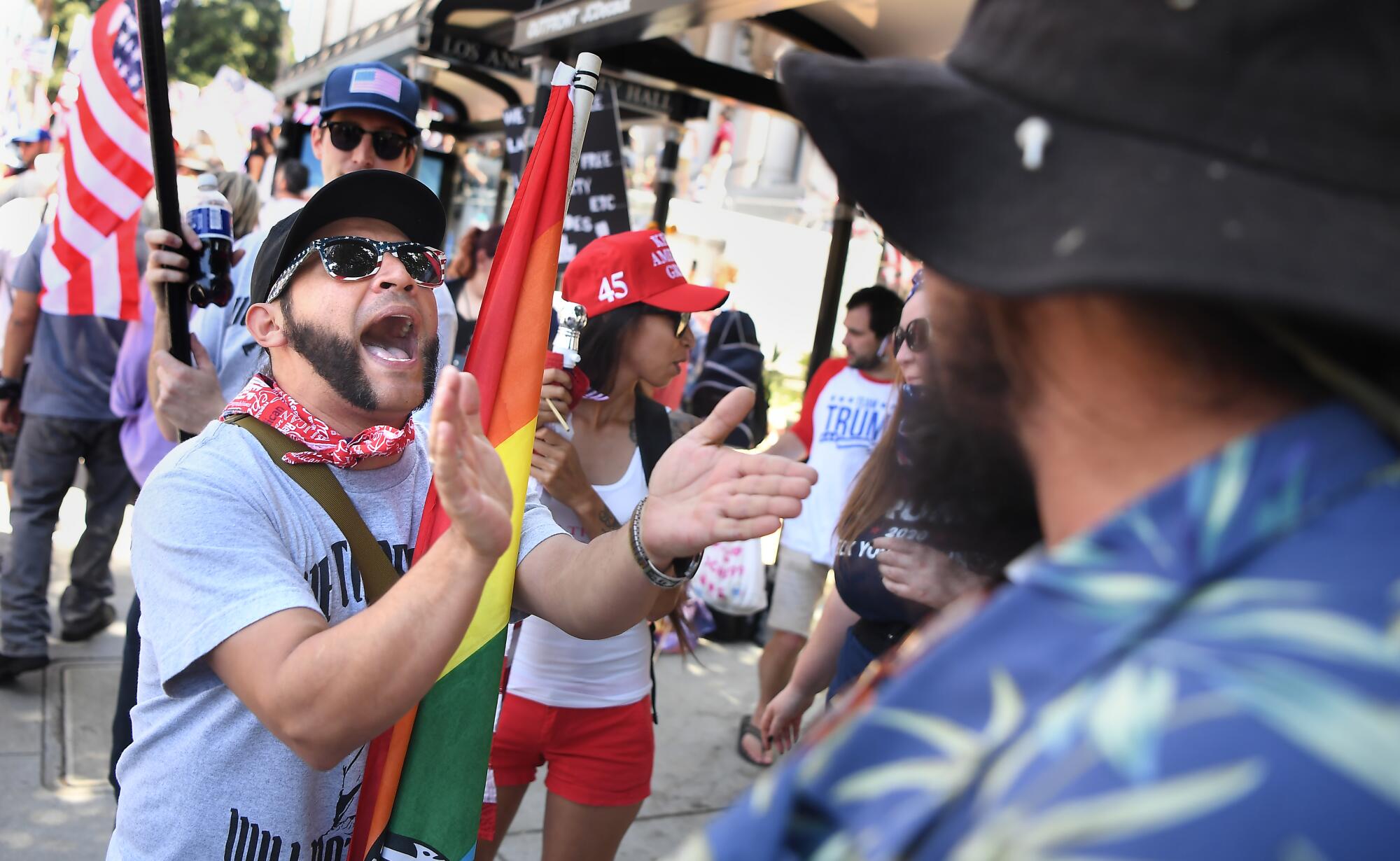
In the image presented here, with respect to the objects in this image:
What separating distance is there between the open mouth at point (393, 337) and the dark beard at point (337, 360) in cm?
6

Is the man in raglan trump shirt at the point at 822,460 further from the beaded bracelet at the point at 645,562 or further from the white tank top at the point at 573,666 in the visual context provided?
the beaded bracelet at the point at 645,562

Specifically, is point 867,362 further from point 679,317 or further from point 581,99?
point 581,99

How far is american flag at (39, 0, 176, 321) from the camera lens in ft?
10.0

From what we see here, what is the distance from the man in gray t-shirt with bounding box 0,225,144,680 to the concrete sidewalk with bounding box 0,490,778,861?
0.24 metres

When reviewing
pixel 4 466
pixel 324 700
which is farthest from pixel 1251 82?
pixel 4 466

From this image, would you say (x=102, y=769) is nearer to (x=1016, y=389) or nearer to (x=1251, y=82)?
(x=1016, y=389)

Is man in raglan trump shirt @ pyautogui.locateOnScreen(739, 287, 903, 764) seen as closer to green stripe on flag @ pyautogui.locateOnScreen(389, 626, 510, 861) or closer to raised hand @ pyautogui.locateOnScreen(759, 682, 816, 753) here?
raised hand @ pyautogui.locateOnScreen(759, 682, 816, 753)

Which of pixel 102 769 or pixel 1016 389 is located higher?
pixel 1016 389

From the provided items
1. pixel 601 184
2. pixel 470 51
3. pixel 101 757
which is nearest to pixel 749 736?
pixel 101 757

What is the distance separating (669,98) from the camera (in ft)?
23.1

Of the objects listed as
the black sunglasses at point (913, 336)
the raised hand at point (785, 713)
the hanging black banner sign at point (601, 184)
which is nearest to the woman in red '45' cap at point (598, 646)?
the raised hand at point (785, 713)

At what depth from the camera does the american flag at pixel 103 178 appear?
10.0 ft

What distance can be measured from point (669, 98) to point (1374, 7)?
668 cm

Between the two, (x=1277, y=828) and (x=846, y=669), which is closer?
(x=1277, y=828)
